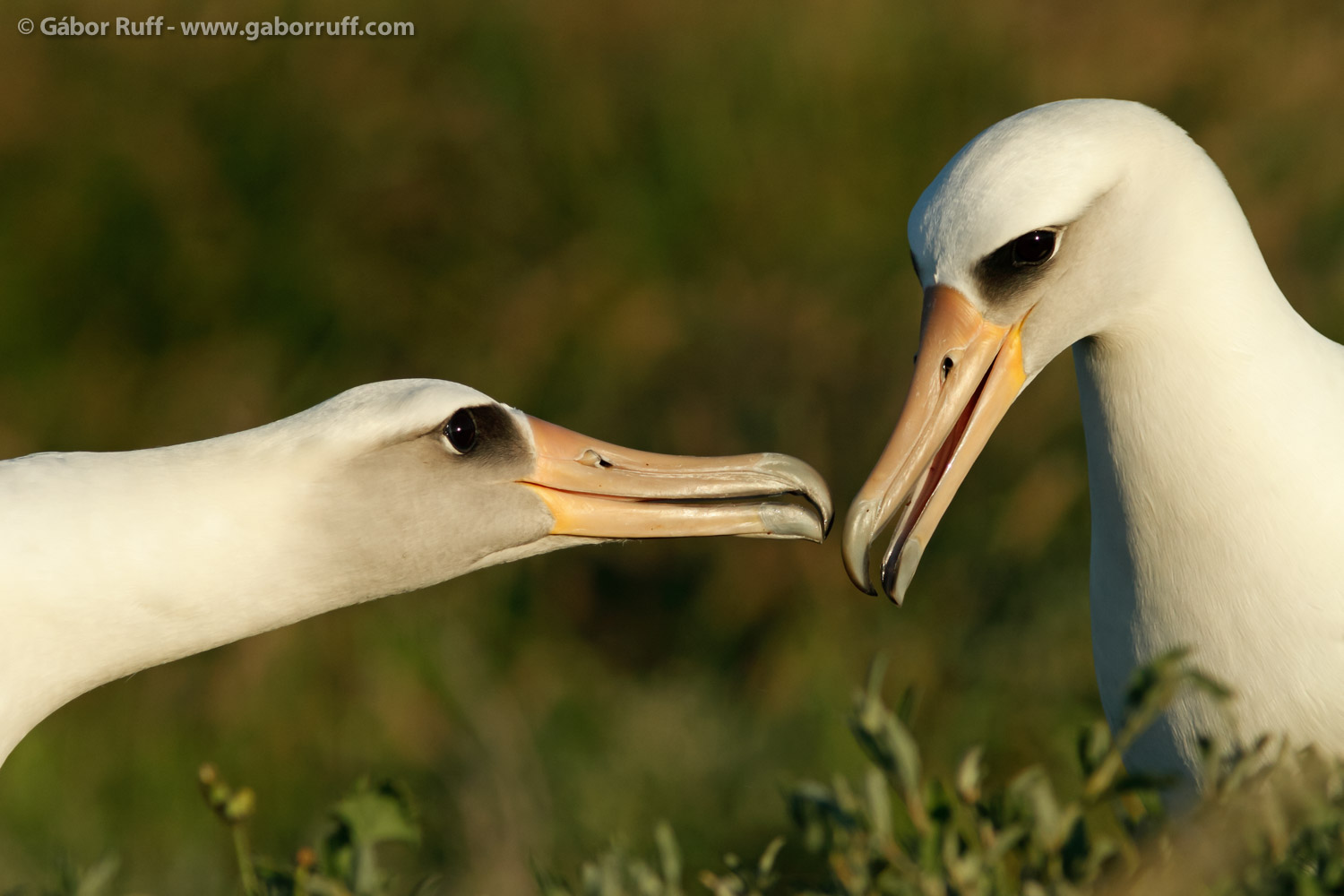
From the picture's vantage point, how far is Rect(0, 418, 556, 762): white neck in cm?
232

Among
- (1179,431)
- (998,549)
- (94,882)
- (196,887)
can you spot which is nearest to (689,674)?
(998,549)

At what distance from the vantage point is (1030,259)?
2.62 meters

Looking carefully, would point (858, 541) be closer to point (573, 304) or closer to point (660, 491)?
point (660, 491)

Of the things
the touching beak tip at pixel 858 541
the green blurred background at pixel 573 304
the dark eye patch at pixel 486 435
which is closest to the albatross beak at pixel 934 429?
the touching beak tip at pixel 858 541

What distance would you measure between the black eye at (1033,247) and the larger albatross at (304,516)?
1.95ft

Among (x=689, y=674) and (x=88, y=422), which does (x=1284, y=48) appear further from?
(x=88, y=422)

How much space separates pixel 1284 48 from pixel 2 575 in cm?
641

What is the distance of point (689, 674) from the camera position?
5105mm

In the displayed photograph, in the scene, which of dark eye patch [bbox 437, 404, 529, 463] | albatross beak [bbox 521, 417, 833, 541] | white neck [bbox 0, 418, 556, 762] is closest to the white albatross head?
albatross beak [bbox 521, 417, 833, 541]

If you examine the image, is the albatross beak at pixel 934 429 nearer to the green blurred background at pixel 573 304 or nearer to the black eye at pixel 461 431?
the black eye at pixel 461 431

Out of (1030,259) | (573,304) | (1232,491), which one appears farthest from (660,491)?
(573,304)

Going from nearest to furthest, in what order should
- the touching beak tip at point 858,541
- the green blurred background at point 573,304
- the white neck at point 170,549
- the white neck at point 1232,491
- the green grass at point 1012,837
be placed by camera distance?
1. the green grass at point 1012,837
2. the white neck at point 170,549
3. the white neck at point 1232,491
4. the touching beak tip at point 858,541
5. the green blurred background at point 573,304

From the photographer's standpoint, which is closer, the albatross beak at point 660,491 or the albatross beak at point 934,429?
the albatross beak at point 934,429

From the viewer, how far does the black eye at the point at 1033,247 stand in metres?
2.60
